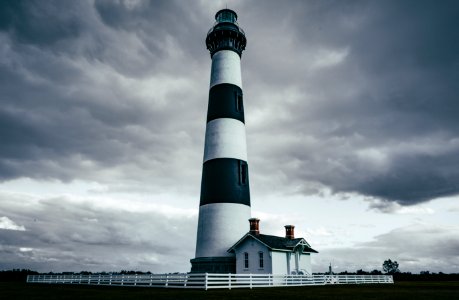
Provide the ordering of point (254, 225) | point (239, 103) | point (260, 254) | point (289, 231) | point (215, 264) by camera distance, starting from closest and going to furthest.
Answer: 1. point (215, 264)
2. point (260, 254)
3. point (254, 225)
4. point (239, 103)
5. point (289, 231)

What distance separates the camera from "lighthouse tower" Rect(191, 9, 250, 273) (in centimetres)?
2728

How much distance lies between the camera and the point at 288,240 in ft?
102

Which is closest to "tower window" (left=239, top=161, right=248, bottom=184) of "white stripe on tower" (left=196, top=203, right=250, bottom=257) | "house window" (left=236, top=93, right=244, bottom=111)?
"white stripe on tower" (left=196, top=203, right=250, bottom=257)

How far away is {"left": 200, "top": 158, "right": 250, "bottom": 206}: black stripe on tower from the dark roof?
2849 mm

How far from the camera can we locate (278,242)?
2922 cm

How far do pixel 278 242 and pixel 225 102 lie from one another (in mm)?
12475

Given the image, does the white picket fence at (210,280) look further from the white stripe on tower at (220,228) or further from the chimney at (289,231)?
the chimney at (289,231)

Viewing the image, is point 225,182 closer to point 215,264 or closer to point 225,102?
point 215,264

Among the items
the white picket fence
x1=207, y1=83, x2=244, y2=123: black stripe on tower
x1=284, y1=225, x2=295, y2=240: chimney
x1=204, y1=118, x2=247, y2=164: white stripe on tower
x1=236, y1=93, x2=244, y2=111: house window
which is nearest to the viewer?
the white picket fence

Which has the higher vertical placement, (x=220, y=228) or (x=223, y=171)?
(x=223, y=171)

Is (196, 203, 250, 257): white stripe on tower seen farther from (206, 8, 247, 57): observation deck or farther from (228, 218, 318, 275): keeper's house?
(206, 8, 247, 57): observation deck

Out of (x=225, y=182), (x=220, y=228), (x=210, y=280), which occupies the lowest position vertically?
(x=210, y=280)

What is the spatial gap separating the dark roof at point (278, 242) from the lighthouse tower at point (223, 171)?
110 cm

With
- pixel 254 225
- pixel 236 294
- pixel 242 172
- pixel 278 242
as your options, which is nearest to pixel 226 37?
pixel 242 172
